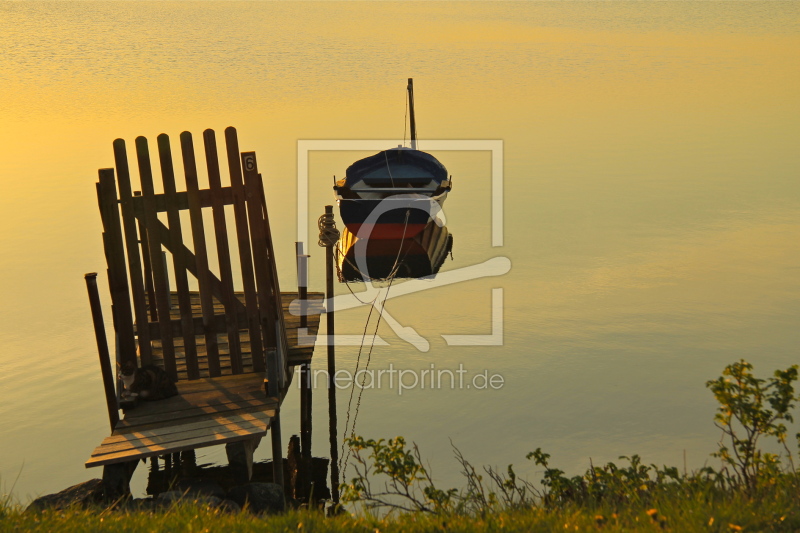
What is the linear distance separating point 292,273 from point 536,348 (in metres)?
7.30

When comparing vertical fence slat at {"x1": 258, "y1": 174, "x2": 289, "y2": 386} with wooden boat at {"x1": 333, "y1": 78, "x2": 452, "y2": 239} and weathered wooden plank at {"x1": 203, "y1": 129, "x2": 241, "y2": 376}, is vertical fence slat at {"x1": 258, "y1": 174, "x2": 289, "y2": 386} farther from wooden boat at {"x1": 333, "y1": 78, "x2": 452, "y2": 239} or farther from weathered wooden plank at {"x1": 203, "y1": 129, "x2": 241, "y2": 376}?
wooden boat at {"x1": 333, "y1": 78, "x2": 452, "y2": 239}

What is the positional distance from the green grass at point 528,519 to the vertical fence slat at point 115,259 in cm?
480

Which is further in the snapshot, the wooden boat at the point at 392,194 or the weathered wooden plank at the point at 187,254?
the wooden boat at the point at 392,194

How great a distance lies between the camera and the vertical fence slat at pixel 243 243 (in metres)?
14.2

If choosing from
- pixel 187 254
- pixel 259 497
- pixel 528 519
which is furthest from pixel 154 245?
pixel 528 519

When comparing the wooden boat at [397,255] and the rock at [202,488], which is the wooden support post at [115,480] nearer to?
the rock at [202,488]

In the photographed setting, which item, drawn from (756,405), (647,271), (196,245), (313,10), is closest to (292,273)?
(647,271)

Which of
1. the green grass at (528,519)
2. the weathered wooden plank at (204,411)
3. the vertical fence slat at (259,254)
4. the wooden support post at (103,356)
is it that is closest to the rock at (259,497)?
the weathered wooden plank at (204,411)

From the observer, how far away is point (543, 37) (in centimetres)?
7081

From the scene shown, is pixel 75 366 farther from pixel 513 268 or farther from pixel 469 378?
pixel 513 268

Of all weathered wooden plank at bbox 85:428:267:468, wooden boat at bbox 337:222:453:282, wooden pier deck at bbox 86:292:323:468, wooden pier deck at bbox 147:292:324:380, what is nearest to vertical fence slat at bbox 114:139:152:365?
wooden pier deck at bbox 147:292:324:380

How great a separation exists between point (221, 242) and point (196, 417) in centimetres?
243

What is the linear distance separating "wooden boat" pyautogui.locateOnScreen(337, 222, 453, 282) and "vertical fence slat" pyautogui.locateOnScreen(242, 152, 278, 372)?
1161 centimetres

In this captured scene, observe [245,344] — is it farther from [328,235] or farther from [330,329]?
[328,235]
